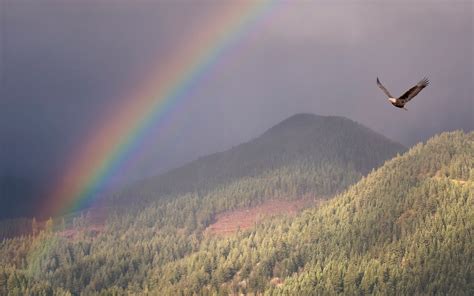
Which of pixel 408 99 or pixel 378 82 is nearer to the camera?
pixel 408 99

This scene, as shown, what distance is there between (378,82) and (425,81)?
4566 millimetres

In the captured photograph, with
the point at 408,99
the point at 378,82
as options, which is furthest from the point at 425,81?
the point at 378,82

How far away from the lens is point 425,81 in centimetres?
4081

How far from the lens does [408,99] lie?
135 feet

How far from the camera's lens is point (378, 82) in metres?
44.8

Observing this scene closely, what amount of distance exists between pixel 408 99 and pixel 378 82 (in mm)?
4042

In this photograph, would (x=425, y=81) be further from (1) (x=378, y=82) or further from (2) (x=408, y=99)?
(1) (x=378, y=82)

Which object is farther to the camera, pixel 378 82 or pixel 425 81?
pixel 378 82

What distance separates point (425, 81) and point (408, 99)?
158 cm
